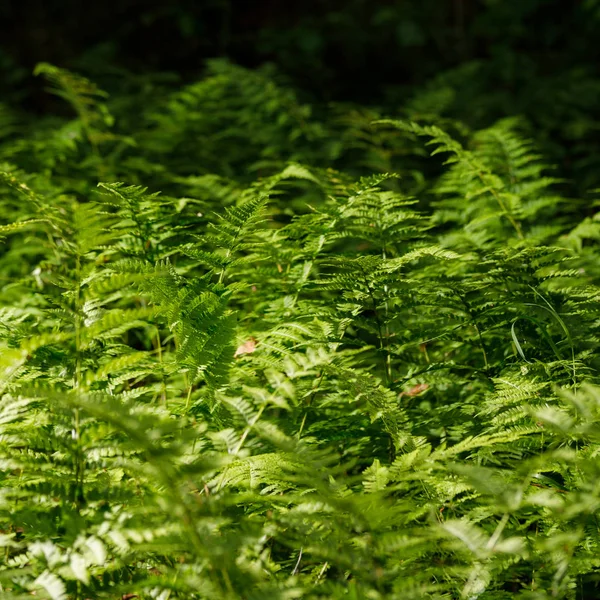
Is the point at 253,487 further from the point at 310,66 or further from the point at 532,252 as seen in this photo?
the point at 310,66

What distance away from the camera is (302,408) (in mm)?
1762

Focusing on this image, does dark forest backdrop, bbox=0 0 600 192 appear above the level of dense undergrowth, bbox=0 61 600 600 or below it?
above

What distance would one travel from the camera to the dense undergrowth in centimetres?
112

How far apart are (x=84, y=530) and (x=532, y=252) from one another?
145 centimetres

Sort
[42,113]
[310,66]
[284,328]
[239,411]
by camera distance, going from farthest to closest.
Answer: [42,113] → [310,66] → [284,328] → [239,411]

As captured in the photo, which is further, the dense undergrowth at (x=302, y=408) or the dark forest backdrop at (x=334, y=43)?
the dark forest backdrop at (x=334, y=43)

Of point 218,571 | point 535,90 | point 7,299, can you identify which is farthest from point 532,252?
point 535,90

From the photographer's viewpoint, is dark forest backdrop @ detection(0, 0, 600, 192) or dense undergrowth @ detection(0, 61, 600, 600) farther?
dark forest backdrop @ detection(0, 0, 600, 192)

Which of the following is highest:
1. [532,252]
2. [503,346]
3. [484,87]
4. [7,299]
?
[484,87]

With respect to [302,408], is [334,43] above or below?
above

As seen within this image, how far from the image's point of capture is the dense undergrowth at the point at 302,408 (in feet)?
3.69

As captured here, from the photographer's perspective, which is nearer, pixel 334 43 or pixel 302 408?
pixel 302 408

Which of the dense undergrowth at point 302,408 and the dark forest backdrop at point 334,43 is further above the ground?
the dark forest backdrop at point 334,43

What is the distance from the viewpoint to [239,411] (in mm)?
1313
